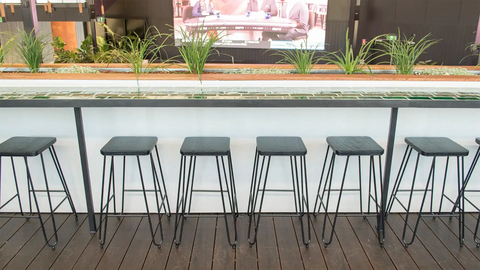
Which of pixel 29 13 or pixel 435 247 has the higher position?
pixel 29 13

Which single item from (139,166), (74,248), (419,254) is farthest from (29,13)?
(419,254)

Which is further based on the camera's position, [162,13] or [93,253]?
[162,13]

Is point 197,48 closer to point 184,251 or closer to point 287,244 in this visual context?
point 184,251

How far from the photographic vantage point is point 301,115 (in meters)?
2.66

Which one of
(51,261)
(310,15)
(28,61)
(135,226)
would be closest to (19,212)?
(51,261)

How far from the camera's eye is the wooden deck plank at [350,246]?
229cm

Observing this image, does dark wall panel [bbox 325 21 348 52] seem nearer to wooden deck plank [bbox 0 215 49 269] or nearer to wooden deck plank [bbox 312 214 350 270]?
wooden deck plank [bbox 312 214 350 270]

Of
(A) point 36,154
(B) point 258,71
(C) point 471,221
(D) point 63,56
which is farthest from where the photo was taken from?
(D) point 63,56

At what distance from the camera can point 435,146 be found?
95.7 inches

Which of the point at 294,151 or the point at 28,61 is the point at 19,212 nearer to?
the point at 28,61

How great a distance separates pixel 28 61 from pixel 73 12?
235cm

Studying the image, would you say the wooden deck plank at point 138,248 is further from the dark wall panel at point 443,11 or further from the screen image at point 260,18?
the dark wall panel at point 443,11

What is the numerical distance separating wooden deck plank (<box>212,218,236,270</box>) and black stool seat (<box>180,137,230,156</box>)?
26.8 inches

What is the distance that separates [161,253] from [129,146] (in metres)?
0.78
